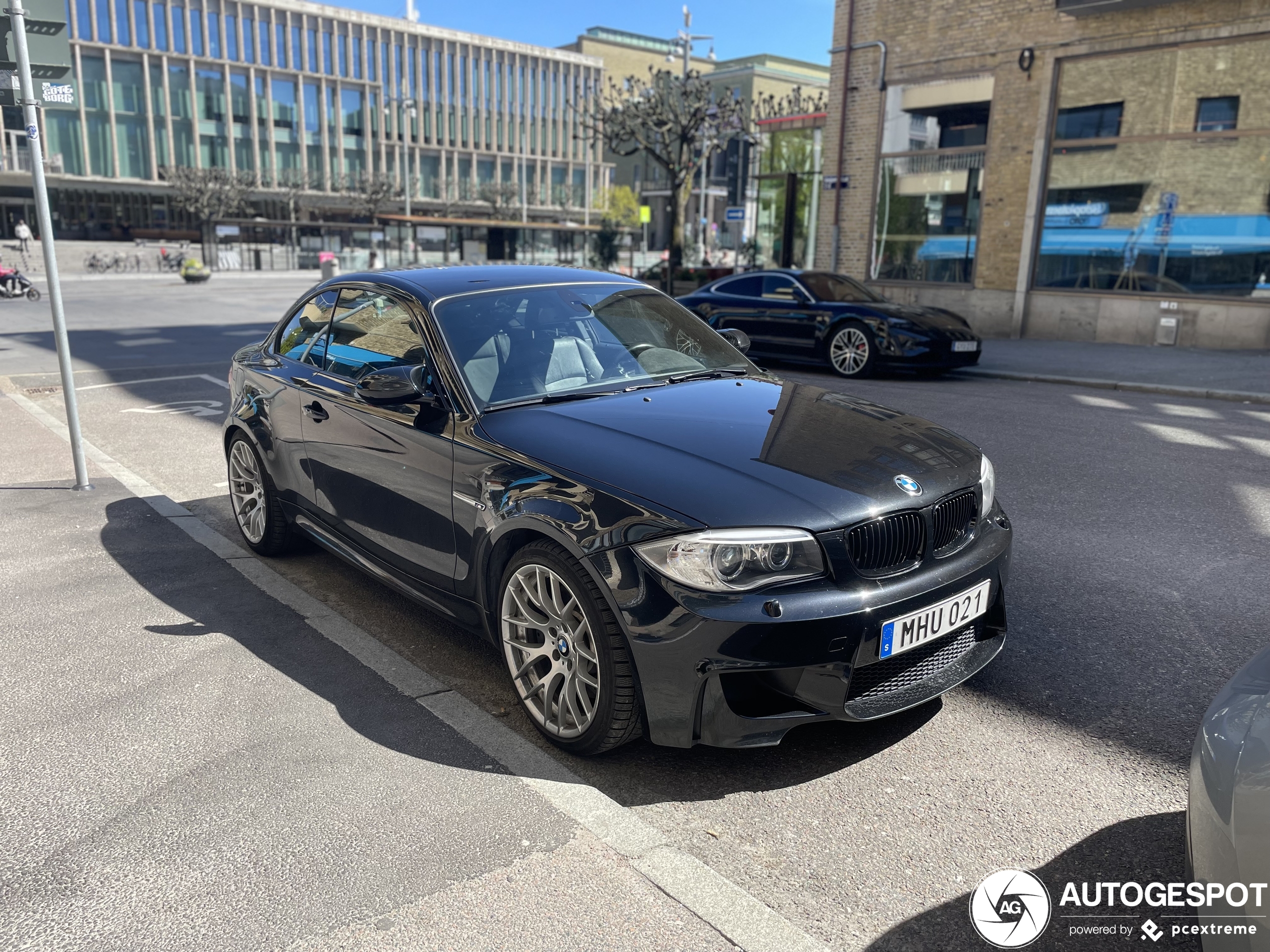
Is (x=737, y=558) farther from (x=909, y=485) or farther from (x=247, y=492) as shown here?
(x=247, y=492)

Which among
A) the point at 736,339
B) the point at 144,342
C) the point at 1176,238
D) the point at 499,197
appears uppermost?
A: the point at 499,197

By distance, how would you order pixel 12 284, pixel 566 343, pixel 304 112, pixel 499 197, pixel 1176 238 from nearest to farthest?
pixel 566 343
pixel 1176 238
pixel 12 284
pixel 304 112
pixel 499 197

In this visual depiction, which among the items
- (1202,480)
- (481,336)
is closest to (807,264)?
→ (1202,480)

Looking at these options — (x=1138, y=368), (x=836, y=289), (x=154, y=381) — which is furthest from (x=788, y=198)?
(x=154, y=381)

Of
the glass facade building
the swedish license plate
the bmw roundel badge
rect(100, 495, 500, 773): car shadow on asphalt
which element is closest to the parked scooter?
rect(100, 495, 500, 773): car shadow on asphalt

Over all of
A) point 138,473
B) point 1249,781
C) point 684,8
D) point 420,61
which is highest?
point 420,61

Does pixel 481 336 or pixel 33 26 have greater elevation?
pixel 33 26

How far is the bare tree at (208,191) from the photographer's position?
68312mm

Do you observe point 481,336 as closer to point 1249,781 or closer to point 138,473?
point 1249,781

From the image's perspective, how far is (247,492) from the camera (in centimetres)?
550

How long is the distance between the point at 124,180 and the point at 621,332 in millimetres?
84864

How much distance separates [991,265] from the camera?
18.5 metres

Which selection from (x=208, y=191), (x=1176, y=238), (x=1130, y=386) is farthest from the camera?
(x=208, y=191)

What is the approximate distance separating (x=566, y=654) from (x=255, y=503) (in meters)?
2.85
